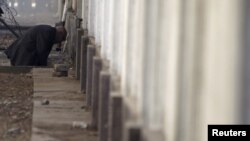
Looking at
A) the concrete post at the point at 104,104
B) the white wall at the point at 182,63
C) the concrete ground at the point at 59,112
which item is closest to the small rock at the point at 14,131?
the concrete ground at the point at 59,112

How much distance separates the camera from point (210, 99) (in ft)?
13.4

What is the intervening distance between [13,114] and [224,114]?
24.4ft

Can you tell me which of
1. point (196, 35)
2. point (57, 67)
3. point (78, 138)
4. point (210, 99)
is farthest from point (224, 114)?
point (57, 67)

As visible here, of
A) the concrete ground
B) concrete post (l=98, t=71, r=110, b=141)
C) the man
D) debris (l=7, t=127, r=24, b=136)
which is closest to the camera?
concrete post (l=98, t=71, r=110, b=141)

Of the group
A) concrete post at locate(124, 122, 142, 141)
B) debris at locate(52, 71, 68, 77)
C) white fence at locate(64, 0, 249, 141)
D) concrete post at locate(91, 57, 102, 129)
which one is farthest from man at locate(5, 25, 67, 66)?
concrete post at locate(124, 122, 142, 141)

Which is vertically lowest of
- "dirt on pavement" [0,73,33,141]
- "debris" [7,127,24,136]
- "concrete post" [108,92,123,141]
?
"debris" [7,127,24,136]

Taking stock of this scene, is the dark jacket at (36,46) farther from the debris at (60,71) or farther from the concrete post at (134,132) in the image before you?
the concrete post at (134,132)

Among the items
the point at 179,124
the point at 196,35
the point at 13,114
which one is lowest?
the point at 13,114

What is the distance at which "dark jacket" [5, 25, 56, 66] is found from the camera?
16281 millimetres

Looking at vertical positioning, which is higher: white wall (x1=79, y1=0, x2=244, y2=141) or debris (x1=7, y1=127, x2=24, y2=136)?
white wall (x1=79, y1=0, x2=244, y2=141)

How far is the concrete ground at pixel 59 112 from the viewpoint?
346 inches

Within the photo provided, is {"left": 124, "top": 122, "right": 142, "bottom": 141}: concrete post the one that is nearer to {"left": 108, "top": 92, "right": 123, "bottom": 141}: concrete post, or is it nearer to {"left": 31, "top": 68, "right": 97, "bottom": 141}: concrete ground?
{"left": 108, "top": 92, "right": 123, "bottom": 141}: concrete post

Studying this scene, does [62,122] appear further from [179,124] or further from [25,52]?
[25,52]

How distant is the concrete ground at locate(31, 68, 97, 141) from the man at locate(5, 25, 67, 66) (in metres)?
2.74
